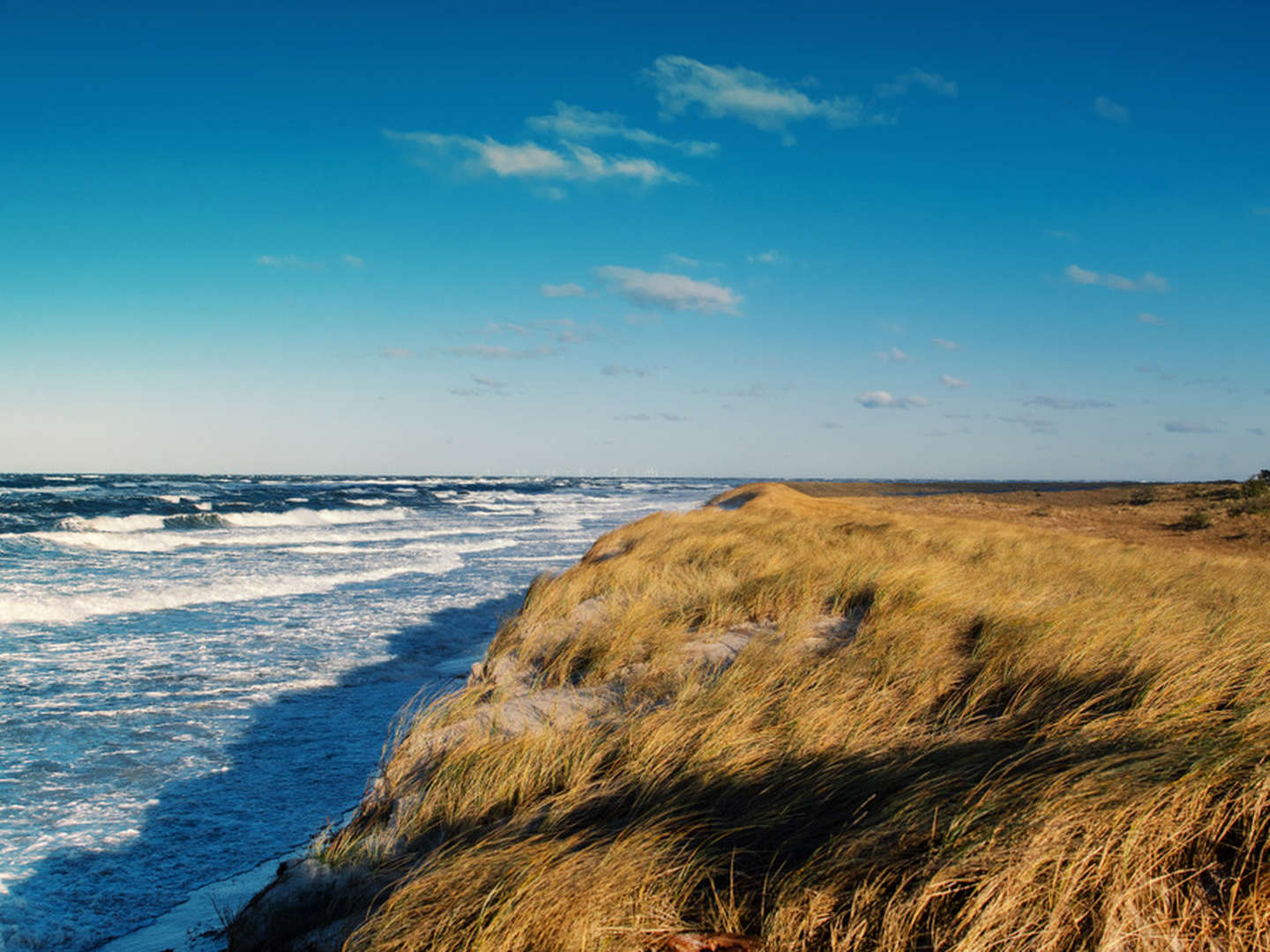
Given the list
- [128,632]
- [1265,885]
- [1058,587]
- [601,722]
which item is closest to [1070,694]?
[1265,885]

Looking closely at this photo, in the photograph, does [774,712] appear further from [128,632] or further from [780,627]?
[128,632]

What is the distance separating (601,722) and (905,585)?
333 cm

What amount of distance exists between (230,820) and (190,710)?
240 centimetres

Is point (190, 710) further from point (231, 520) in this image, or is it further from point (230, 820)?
point (231, 520)

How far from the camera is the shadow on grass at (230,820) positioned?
3455mm

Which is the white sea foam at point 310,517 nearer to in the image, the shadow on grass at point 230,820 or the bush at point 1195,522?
the shadow on grass at point 230,820

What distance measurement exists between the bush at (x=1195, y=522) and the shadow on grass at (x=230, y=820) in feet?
70.6

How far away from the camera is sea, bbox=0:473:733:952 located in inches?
144

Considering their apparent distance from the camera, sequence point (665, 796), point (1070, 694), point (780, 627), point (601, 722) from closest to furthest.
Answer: point (665, 796)
point (1070, 694)
point (601, 722)
point (780, 627)

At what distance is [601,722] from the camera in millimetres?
3828

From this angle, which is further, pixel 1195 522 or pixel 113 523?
pixel 113 523

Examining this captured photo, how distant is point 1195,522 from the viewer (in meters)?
19.7

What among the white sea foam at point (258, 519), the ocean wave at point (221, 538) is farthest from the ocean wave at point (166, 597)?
the white sea foam at point (258, 519)

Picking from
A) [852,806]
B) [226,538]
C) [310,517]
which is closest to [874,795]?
[852,806]
